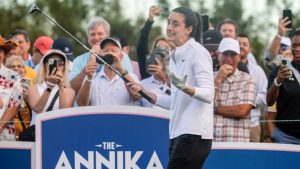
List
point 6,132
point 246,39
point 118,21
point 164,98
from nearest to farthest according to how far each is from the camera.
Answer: point 164,98
point 6,132
point 246,39
point 118,21

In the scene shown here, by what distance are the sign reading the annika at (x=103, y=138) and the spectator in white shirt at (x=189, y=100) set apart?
1411mm

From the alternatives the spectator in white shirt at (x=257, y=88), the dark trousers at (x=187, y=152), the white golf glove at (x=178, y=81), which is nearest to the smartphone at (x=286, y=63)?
the spectator in white shirt at (x=257, y=88)

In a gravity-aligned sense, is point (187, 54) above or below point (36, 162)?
above

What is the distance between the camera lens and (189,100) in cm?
895

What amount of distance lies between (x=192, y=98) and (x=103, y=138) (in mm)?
1841

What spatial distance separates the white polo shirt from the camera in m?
8.87

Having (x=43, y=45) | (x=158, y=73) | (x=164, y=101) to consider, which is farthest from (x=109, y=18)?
(x=164, y=101)

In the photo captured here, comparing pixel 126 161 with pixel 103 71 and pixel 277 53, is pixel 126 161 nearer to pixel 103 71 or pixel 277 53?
pixel 103 71

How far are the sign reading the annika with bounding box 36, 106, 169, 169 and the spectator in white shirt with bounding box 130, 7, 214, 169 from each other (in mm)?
1411

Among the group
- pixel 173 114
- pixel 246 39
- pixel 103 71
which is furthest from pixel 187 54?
pixel 246 39

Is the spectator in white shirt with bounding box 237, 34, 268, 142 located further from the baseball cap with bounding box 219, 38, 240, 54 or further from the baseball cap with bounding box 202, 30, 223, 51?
the baseball cap with bounding box 219, 38, 240, 54

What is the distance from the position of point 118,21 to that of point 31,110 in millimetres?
38483

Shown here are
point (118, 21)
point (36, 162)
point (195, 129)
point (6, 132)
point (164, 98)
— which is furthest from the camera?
point (118, 21)

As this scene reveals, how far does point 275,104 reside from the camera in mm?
11883
